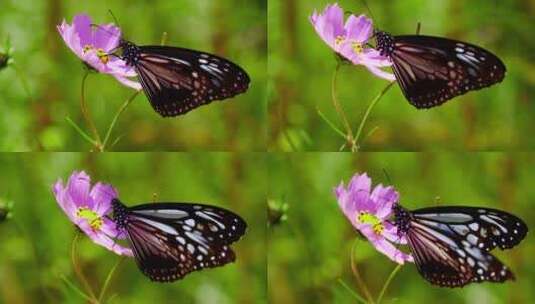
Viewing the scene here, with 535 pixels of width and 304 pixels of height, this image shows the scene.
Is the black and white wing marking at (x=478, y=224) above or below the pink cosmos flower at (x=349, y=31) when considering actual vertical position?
below

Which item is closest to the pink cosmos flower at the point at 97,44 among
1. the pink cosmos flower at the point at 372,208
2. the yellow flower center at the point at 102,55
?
the yellow flower center at the point at 102,55

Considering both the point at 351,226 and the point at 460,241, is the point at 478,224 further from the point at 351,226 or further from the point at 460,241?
the point at 351,226

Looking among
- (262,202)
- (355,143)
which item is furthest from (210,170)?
(355,143)

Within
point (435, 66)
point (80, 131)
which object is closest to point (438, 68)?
point (435, 66)

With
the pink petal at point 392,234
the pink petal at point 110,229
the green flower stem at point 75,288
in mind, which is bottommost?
the green flower stem at point 75,288

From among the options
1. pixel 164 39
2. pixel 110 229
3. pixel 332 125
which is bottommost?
pixel 110 229

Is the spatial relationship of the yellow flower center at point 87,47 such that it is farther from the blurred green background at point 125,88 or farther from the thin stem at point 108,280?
the thin stem at point 108,280

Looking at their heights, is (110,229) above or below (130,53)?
below
